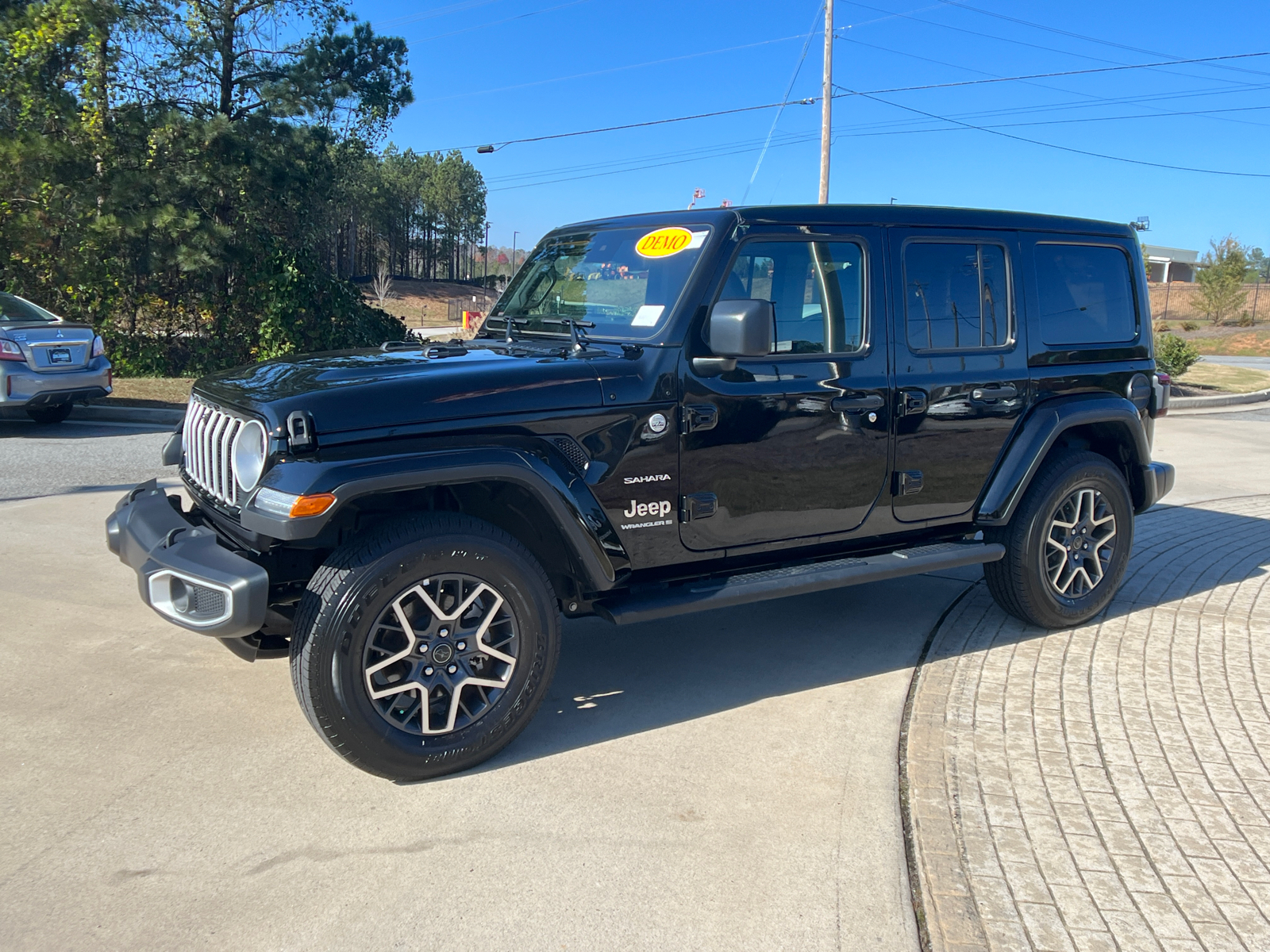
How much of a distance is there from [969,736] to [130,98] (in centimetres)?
1637

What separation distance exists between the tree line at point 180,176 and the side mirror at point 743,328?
44.4 feet

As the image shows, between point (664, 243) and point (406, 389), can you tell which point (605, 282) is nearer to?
point (664, 243)

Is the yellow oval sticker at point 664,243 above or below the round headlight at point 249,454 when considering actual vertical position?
above

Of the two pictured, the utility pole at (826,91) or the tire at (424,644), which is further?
the utility pole at (826,91)

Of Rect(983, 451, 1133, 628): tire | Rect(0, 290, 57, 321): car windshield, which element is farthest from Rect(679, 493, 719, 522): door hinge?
Rect(0, 290, 57, 321): car windshield

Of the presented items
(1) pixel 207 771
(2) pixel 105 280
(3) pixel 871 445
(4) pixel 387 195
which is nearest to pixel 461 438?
(1) pixel 207 771

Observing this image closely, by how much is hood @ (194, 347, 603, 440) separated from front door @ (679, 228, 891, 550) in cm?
55

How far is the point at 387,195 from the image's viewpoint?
6184cm

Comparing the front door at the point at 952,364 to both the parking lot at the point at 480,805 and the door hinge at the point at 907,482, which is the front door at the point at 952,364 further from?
the parking lot at the point at 480,805

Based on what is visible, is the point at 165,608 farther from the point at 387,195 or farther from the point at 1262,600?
the point at 387,195

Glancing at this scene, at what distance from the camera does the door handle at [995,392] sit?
4.66m

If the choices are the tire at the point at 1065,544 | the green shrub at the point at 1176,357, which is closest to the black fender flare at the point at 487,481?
the tire at the point at 1065,544

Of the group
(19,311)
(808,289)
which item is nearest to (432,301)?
(19,311)

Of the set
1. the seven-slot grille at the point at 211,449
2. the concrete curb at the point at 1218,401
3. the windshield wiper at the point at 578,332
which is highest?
the windshield wiper at the point at 578,332
